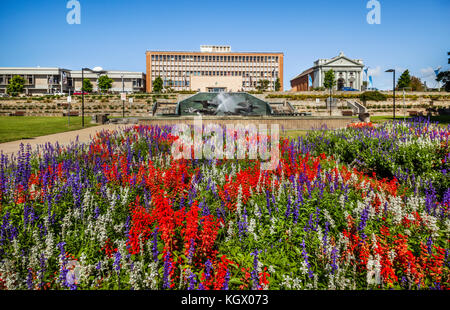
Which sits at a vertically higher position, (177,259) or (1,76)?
(1,76)

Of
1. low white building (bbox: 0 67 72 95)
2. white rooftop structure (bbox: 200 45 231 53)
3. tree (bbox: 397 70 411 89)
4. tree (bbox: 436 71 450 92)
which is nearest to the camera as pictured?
tree (bbox: 436 71 450 92)

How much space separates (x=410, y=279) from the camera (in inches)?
108

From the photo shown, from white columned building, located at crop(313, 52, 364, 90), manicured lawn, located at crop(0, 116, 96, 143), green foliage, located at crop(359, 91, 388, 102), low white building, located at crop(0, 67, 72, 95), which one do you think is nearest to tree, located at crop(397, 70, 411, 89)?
white columned building, located at crop(313, 52, 364, 90)

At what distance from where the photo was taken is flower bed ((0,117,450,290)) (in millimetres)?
2773

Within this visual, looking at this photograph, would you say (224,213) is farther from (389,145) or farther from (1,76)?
(1,76)

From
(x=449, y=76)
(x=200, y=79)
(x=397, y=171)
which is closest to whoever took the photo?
(x=397, y=171)

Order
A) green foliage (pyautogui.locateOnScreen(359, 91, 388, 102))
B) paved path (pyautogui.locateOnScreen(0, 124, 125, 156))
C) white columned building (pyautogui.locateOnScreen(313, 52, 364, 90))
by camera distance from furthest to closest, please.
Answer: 1. white columned building (pyautogui.locateOnScreen(313, 52, 364, 90))
2. green foliage (pyautogui.locateOnScreen(359, 91, 388, 102))
3. paved path (pyautogui.locateOnScreen(0, 124, 125, 156))

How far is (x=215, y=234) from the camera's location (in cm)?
331

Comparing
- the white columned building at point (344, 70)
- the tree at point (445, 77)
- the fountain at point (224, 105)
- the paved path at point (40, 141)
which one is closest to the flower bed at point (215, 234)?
the paved path at point (40, 141)

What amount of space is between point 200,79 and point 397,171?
229 feet

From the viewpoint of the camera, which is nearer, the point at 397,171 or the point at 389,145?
the point at 397,171

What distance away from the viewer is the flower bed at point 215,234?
109 inches

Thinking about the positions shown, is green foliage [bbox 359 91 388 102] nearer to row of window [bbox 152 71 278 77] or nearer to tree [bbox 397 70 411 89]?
tree [bbox 397 70 411 89]
